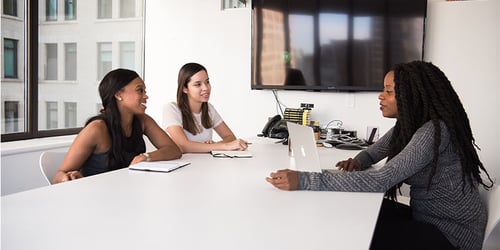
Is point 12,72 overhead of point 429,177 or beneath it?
overhead

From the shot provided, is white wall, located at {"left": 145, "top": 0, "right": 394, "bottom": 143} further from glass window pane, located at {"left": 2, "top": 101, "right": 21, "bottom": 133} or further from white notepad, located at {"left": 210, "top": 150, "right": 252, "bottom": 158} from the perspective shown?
white notepad, located at {"left": 210, "top": 150, "right": 252, "bottom": 158}

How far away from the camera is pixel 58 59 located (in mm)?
3854

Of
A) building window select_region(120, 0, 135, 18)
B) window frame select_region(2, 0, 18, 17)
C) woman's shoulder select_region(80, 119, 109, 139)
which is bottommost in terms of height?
woman's shoulder select_region(80, 119, 109, 139)

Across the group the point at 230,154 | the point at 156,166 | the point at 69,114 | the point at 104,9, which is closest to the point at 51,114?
the point at 69,114

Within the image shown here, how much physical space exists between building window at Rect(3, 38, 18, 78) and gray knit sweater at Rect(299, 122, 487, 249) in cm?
283

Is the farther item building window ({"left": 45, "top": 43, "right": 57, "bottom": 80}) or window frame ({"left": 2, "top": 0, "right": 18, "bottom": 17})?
building window ({"left": 45, "top": 43, "right": 57, "bottom": 80})

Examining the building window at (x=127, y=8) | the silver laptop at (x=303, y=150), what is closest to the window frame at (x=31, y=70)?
the building window at (x=127, y=8)

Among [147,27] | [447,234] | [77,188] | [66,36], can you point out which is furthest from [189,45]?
[447,234]

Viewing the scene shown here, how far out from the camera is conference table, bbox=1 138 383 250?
0.93 meters

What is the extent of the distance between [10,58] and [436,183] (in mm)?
3204

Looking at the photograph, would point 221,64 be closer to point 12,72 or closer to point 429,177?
point 12,72

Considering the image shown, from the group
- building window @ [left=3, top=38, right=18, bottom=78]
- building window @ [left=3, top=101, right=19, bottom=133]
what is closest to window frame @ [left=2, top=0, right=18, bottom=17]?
building window @ [left=3, top=38, right=18, bottom=78]

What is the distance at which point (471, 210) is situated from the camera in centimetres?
146

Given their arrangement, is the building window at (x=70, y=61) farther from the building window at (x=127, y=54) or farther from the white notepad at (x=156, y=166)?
the white notepad at (x=156, y=166)
